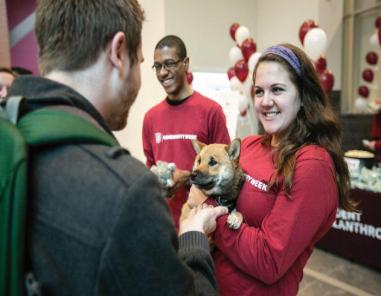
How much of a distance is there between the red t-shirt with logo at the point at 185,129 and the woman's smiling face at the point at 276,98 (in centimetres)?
76

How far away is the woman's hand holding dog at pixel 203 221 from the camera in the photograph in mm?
973

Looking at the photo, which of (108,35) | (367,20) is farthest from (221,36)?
(108,35)

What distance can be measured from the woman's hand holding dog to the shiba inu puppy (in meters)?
0.13

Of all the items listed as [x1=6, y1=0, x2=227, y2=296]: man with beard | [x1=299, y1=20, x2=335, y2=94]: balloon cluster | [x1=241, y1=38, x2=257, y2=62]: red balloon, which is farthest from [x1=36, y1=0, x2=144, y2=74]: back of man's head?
[x1=241, y1=38, x2=257, y2=62]: red balloon

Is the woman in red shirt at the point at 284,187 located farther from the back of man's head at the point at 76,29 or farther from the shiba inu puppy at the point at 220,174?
the back of man's head at the point at 76,29

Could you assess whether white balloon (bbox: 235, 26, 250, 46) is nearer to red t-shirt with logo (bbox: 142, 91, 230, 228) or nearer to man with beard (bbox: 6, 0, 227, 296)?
red t-shirt with logo (bbox: 142, 91, 230, 228)

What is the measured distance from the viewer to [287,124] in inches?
49.2

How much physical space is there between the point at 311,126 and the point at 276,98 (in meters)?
0.16

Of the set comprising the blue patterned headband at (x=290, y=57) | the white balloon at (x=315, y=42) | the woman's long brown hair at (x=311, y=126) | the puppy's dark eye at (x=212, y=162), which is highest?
the white balloon at (x=315, y=42)

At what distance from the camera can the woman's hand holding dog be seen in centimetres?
97

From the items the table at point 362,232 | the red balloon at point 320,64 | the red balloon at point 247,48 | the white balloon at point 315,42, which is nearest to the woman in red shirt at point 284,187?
the table at point 362,232

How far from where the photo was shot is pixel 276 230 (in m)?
1.05

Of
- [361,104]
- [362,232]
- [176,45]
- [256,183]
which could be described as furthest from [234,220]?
[361,104]

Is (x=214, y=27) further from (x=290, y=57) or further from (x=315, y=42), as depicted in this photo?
(x=290, y=57)
